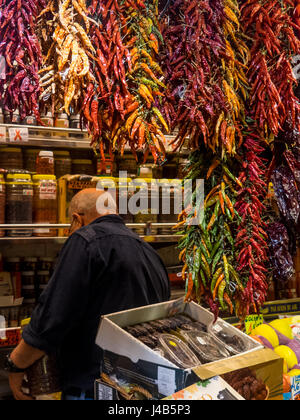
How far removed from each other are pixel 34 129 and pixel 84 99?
112 centimetres

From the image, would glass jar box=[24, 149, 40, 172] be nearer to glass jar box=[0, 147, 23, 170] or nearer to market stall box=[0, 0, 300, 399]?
glass jar box=[0, 147, 23, 170]

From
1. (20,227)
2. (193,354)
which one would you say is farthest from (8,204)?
(193,354)

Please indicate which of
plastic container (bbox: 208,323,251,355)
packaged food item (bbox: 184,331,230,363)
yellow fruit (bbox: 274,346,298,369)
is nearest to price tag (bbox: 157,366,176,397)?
packaged food item (bbox: 184,331,230,363)

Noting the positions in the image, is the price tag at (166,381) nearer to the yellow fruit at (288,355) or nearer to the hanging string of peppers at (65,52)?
the hanging string of peppers at (65,52)

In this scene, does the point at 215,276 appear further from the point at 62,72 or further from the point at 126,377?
the point at 62,72

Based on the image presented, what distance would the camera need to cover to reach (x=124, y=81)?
155cm

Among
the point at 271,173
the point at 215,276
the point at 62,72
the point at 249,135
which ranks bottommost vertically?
the point at 215,276

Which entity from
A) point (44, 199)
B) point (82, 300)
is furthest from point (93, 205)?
point (82, 300)

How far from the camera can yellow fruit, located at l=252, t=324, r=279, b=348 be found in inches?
93.0

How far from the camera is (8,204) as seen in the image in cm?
245

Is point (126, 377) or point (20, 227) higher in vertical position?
point (20, 227)

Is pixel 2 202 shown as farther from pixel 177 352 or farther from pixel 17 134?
pixel 177 352

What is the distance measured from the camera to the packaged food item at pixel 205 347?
1.32m

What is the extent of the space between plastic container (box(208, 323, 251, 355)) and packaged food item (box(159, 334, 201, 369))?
0.50ft
